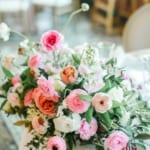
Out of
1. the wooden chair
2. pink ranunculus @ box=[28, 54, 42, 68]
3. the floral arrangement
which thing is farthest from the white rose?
the wooden chair

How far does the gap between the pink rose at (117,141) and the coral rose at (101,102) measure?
70 millimetres

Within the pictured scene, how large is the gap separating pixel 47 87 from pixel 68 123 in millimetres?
99

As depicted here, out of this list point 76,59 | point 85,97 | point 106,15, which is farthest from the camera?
point 106,15

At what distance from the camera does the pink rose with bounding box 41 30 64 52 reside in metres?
0.99

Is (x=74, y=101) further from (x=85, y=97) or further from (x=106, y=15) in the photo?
(x=106, y=15)

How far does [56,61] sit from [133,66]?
724mm

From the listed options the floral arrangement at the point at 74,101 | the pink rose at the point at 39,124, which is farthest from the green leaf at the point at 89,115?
the pink rose at the point at 39,124

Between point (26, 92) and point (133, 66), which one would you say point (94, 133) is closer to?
point (26, 92)

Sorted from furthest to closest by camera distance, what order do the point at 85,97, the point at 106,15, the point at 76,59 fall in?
the point at 106,15, the point at 76,59, the point at 85,97

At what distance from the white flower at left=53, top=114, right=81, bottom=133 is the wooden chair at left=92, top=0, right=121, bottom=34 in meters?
2.98

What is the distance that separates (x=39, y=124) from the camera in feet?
3.11

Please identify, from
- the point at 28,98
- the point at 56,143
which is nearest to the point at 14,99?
the point at 28,98

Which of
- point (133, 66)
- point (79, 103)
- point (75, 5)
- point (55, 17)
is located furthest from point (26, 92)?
point (75, 5)

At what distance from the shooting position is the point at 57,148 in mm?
926
